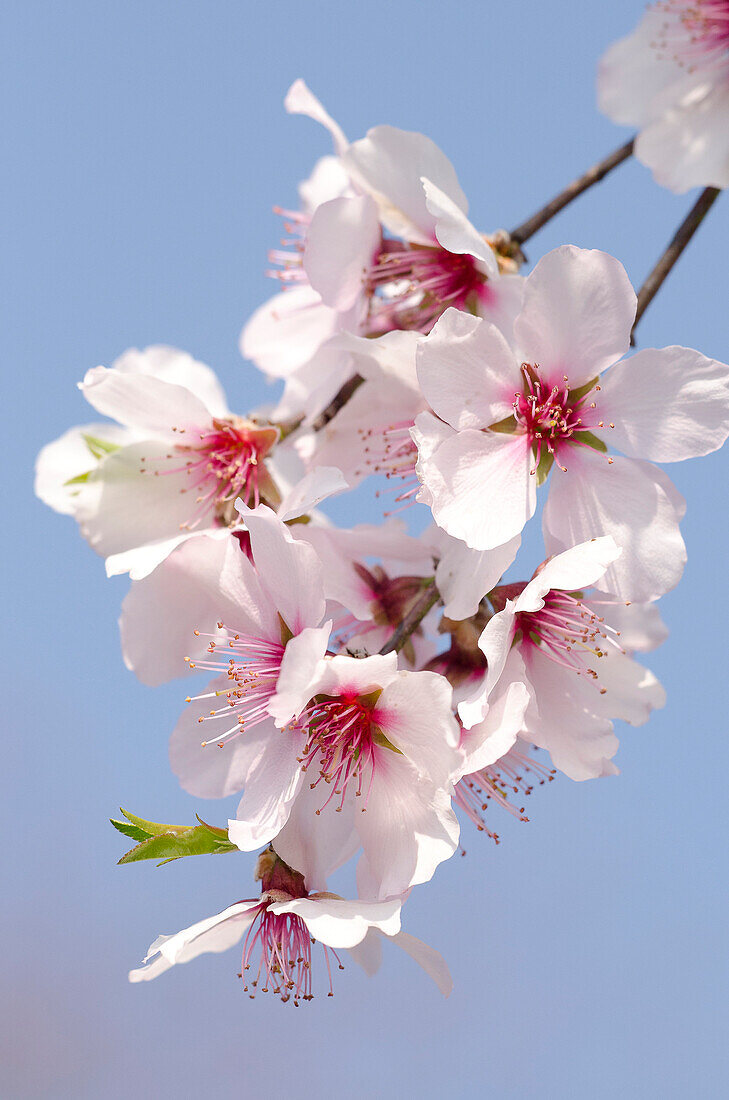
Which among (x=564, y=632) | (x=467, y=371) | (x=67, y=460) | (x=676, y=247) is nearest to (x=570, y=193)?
(x=676, y=247)

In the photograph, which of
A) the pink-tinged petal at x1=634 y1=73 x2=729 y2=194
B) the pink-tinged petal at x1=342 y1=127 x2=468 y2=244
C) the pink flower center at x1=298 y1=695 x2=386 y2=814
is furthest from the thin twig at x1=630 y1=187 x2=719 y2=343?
the pink flower center at x1=298 y1=695 x2=386 y2=814

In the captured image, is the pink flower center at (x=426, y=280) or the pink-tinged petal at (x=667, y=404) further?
the pink flower center at (x=426, y=280)

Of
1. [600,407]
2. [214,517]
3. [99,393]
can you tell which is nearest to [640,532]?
[600,407]

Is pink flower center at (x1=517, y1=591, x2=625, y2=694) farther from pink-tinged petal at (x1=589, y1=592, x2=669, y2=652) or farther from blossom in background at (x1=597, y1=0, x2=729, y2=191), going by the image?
blossom in background at (x1=597, y1=0, x2=729, y2=191)

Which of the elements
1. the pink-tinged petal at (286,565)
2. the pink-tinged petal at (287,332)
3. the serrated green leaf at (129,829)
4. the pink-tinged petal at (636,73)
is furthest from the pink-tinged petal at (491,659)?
the pink-tinged petal at (636,73)

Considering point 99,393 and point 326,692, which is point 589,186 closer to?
point 99,393

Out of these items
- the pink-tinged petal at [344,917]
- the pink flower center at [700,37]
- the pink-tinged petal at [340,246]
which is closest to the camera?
the pink-tinged petal at [344,917]

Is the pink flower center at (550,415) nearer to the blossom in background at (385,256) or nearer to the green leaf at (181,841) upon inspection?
the blossom in background at (385,256)
